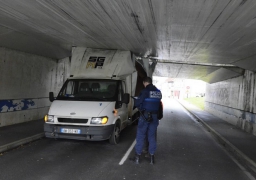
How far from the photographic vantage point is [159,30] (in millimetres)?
6715

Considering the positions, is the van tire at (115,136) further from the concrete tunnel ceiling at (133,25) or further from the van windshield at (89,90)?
the concrete tunnel ceiling at (133,25)

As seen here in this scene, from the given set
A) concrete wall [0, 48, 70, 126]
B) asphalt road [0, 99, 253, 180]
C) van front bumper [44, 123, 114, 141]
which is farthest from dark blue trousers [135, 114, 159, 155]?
concrete wall [0, 48, 70, 126]

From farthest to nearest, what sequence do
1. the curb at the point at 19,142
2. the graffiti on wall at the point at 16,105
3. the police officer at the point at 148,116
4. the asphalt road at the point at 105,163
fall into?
the graffiti on wall at the point at 16,105, the curb at the point at 19,142, the police officer at the point at 148,116, the asphalt road at the point at 105,163

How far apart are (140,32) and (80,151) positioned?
401 cm

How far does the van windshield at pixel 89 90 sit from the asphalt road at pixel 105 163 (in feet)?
4.78

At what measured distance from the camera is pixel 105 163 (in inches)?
216

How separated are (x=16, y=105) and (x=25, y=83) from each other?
1.09 metres

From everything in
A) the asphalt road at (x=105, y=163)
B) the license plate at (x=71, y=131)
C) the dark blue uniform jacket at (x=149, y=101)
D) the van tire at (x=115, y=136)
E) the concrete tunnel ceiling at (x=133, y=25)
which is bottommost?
the asphalt road at (x=105, y=163)

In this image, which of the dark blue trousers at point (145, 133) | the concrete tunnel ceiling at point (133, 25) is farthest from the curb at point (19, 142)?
the dark blue trousers at point (145, 133)

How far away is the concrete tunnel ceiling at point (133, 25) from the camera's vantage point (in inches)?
193

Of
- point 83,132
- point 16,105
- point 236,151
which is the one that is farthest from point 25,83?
point 236,151

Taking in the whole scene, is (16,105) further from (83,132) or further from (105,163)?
(105,163)

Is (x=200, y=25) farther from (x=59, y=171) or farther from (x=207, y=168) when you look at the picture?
(x=59, y=171)

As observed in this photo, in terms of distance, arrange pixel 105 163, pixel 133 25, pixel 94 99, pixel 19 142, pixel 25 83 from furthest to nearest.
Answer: pixel 25 83, pixel 94 99, pixel 19 142, pixel 133 25, pixel 105 163
